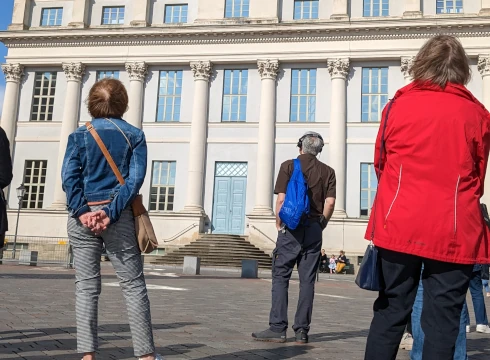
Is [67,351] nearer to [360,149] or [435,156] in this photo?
[435,156]

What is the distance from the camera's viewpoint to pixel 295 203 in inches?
223

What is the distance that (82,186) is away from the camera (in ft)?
12.7

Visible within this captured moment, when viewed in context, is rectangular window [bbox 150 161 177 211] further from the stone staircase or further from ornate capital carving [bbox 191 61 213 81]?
ornate capital carving [bbox 191 61 213 81]

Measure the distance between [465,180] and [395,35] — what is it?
28461 millimetres

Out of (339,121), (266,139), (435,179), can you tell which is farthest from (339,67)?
(435,179)

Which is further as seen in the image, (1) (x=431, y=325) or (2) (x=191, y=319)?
(2) (x=191, y=319)

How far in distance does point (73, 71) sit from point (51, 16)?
4.46m

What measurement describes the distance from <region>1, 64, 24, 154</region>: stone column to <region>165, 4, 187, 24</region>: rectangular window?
926 centimetres

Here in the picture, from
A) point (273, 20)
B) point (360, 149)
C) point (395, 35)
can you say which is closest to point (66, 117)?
point (273, 20)

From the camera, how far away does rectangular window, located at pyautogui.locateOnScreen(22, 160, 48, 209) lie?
3219cm

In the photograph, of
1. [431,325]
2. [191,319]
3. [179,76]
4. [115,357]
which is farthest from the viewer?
[179,76]

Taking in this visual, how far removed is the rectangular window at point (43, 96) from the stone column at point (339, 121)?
1646 cm

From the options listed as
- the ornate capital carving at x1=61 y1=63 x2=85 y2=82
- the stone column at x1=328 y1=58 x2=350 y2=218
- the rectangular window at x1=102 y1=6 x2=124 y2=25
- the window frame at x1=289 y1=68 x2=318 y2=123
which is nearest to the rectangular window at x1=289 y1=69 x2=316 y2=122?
the window frame at x1=289 y1=68 x2=318 y2=123

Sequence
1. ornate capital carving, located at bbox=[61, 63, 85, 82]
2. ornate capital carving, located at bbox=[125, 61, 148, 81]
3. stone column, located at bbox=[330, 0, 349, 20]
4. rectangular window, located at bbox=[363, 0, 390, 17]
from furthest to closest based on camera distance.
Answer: ornate capital carving, located at bbox=[61, 63, 85, 82] < ornate capital carving, located at bbox=[125, 61, 148, 81] < rectangular window, located at bbox=[363, 0, 390, 17] < stone column, located at bbox=[330, 0, 349, 20]
